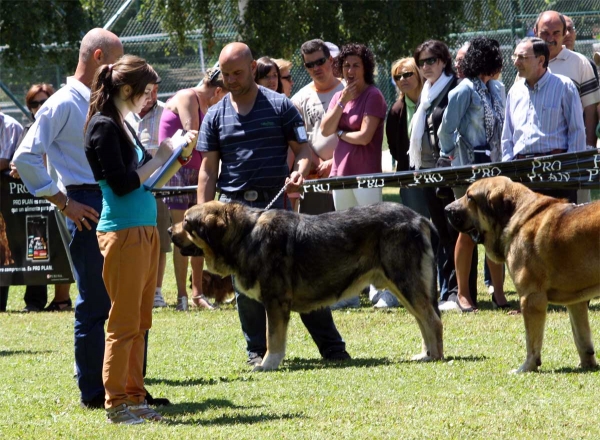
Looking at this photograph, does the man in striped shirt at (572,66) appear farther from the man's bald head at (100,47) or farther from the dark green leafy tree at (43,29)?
the dark green leafy tree at (43,29)

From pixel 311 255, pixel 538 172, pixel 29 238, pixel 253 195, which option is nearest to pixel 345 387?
pixel 311 255

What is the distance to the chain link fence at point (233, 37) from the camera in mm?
20109

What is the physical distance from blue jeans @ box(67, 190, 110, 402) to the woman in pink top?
4271 millimetres

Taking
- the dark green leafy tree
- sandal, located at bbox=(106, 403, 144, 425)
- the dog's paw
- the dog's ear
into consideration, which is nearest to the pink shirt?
the dog's ear

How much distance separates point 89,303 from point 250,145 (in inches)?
81.2

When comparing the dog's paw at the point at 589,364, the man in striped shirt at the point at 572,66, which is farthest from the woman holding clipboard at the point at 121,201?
the man in striped shirt at the point at 572,66

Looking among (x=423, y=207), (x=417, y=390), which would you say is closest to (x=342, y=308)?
(x=423, y=207)

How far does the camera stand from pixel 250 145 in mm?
7645

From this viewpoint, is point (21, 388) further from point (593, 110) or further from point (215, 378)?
point (593, 110)

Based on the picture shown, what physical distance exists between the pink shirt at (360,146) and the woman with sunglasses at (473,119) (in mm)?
838

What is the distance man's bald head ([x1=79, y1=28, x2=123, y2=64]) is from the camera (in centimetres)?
627

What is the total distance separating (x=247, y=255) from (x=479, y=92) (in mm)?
3410

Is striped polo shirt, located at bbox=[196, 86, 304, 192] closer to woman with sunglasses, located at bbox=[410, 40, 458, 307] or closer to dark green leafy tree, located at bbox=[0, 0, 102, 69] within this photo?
woman with sunglasses, located at bbox=[410, 40, 458, 307]

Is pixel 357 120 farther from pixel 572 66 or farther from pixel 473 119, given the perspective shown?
pixel 572 66
